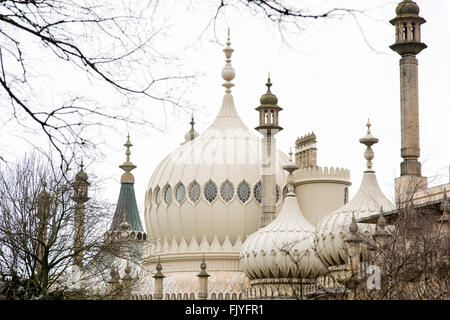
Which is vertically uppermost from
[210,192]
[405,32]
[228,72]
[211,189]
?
[228,72]

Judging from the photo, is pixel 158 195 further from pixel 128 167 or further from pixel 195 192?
pixel 128 167

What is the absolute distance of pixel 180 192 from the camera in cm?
4694

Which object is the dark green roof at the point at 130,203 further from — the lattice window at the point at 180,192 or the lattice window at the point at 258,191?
the lattice window at the point at 258,191

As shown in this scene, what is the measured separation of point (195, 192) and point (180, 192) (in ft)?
2.49

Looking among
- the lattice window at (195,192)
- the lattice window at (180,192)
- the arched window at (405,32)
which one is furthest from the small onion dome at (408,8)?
the lattice window at (180,192)

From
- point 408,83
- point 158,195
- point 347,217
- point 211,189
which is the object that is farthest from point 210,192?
point 347,217

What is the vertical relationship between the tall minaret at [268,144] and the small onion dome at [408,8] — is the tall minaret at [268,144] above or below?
below

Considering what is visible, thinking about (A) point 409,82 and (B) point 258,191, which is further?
(B) point 258,191

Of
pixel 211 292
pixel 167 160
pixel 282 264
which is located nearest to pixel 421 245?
pixel 282 264

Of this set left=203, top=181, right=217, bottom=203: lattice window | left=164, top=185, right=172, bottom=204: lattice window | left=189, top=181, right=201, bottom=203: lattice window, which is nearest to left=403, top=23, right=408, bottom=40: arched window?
left=203, top=181, right=217, bottom=203: lattice window

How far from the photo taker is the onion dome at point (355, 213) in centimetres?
3603

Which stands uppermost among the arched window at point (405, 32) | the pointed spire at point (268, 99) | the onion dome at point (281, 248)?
the arched window at point (405, 32)

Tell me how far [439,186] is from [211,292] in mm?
11259

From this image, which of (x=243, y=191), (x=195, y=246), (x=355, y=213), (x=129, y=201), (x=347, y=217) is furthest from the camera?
(x=129, y=201)
